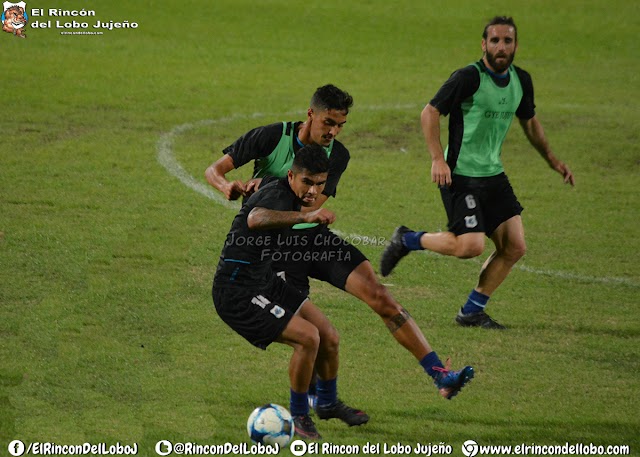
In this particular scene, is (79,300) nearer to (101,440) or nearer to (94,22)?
(101,440)

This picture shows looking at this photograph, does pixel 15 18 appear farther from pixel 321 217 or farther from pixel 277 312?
pixel 321 217

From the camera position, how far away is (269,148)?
909 centimetres

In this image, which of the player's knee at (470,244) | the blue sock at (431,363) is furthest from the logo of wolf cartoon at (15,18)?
the blue sock at (431,363)

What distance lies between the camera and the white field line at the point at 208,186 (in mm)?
12289

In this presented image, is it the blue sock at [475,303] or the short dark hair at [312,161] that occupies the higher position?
the short dark hair at [312,161]

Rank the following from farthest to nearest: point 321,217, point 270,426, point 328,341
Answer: point 328,341
point 321,217
point 270,426

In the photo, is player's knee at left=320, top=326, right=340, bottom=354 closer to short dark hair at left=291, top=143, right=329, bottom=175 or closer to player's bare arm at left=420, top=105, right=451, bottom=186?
short dark hair at left=291, top=143, right=329, bottom=175

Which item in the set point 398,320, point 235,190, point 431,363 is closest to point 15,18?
point 235,190

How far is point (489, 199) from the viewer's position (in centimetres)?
1059

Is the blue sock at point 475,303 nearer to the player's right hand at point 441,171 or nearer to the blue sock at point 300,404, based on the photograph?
the player's right hand at point 441,171

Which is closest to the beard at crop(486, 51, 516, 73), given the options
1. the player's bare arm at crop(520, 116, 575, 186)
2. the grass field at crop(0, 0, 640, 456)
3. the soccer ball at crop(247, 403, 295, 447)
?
the player's bare arm at crop(520, 116, 575, 186)

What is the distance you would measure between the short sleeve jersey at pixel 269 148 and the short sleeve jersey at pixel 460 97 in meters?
1.39

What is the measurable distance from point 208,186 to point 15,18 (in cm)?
1032

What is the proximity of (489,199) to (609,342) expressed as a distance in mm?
1650
